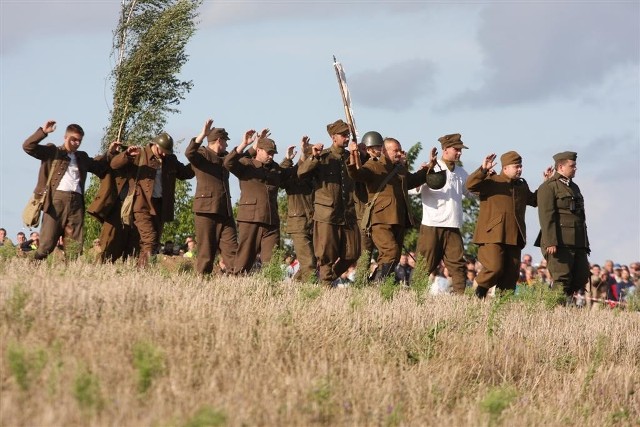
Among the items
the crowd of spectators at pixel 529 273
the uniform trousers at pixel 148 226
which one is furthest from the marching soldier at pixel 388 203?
the crowd of spectators at pixel 529 273

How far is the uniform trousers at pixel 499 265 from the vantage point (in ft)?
58.4

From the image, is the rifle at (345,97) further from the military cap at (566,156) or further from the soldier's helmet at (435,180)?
the military cap at (566,156)

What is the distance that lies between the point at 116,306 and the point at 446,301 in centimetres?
522

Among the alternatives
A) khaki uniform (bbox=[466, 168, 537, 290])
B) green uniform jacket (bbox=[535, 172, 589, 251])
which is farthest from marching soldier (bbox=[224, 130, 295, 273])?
green uniform jacket (bbox=[535, 172, 589, 251])

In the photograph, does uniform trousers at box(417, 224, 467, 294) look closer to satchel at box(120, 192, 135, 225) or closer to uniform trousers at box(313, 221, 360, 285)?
uniform trousers at box(313, 221, 360, 285)

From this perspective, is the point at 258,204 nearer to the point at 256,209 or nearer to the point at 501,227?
the point at 256,209

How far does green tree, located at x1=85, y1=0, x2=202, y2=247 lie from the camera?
52.7 meters

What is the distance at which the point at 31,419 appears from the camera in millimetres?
8500

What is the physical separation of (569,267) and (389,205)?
2509mm

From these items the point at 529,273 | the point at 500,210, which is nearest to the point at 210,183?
the point at 500,210

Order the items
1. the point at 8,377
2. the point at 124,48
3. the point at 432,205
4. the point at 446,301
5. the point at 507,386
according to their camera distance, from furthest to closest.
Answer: the point at 124,48
the point at 432,205
the point at 446,301
the point at 507,386
the point at 8,377

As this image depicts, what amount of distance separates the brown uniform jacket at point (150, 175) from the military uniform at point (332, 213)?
1.69 m

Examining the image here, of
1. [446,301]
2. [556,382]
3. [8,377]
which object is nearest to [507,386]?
[556,382]

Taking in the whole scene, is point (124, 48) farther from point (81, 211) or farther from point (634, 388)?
point (634, 388)
